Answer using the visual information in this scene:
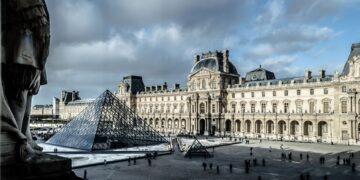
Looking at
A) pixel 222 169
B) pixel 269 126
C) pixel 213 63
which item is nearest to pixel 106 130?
pixel 222 169

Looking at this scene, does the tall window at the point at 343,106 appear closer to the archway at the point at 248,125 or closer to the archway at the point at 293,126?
the archway at the point at 293,126

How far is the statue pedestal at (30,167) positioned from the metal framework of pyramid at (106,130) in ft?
113

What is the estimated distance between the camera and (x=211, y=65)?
228 feet

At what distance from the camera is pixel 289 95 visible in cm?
5841

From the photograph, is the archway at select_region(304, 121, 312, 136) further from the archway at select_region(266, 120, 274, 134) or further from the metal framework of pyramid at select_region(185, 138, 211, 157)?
the metal framework of pyramid at select_region(185, 138, 211, 157)

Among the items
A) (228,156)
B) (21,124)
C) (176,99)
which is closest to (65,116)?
(176,99)

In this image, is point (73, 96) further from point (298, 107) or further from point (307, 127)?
point (307, 127)

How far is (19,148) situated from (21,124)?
2.62 feet

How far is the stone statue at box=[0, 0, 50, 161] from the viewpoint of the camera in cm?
524

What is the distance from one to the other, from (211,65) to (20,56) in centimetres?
6500

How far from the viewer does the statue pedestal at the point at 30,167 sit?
511cm

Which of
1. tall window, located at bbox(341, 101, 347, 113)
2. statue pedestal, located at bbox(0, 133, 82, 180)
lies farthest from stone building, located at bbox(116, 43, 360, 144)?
statue pedestal, located at bbox(0, 133, 82, 180)

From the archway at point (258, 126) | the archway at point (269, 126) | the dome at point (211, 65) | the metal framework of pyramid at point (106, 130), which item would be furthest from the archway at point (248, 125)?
the metal framework of pyramid at point (106, 130)

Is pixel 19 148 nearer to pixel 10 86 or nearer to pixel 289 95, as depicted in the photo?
pixel 10 86
